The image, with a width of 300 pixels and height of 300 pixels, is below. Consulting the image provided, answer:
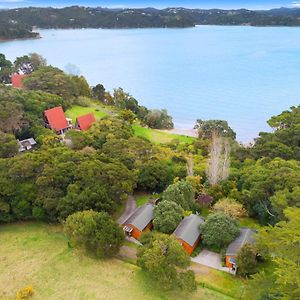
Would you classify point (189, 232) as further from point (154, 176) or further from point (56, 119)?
point (56, 119)

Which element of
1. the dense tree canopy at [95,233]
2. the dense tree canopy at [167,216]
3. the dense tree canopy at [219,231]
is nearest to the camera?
the dense tree canopy at [95,233]

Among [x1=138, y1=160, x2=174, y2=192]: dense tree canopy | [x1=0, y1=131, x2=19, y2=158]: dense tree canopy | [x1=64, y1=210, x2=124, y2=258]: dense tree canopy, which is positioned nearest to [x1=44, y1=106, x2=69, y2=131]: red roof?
[x1=0, y1=131, x2=19, y2=158]: dense tree canopy

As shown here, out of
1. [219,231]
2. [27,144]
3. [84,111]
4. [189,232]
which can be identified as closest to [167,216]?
[189,232]

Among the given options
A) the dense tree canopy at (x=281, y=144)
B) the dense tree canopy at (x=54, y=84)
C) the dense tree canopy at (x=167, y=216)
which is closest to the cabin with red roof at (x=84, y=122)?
the dense tree canopy at (x=54, y=84)

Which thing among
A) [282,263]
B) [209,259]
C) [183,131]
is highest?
[282,263]

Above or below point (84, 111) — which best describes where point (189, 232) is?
above

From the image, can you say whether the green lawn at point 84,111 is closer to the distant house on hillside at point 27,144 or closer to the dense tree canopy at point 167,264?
the distant house on hillside at point 27,144
